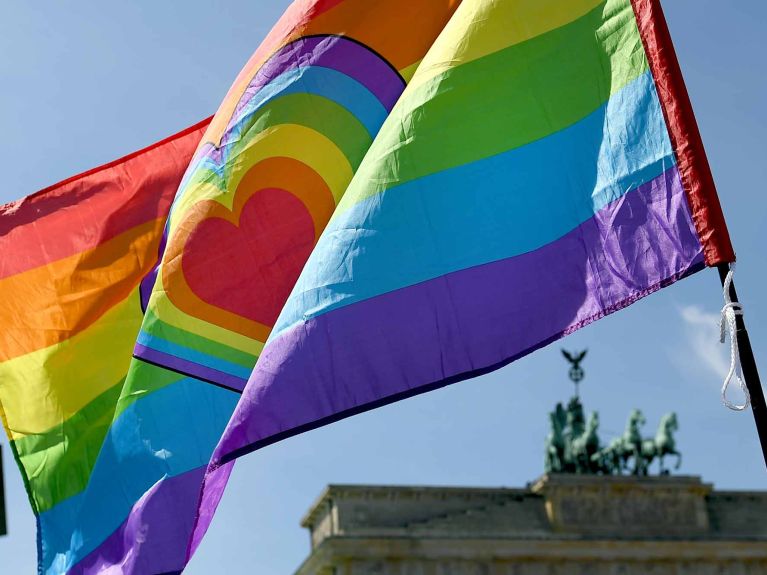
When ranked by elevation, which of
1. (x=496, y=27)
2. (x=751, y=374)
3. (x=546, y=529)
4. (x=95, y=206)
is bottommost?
(x=751, y=374)

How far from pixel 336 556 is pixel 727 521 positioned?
567 inches

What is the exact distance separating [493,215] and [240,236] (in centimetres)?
224

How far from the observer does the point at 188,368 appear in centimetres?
842

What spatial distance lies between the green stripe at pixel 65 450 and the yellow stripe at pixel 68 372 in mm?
57

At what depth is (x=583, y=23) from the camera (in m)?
6.43

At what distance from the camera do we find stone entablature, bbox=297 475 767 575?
49094 mm

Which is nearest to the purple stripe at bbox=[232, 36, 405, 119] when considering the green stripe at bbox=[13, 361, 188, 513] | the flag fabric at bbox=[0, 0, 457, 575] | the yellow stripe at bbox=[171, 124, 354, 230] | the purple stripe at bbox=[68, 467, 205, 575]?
the flag fabric at bbox=[0, 0, 457, 575]

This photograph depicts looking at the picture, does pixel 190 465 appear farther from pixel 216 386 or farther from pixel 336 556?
pixel 336 556

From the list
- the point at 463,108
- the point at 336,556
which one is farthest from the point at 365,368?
the point at 336,556

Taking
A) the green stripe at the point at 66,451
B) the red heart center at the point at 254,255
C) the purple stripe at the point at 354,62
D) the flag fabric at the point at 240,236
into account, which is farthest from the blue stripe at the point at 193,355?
the purple stripe at the point at 354,62

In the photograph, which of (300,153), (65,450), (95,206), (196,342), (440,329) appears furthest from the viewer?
(95,206)

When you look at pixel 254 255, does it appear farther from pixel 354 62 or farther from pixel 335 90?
pixel 354 62

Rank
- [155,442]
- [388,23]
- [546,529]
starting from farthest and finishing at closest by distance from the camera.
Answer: [546,529] < [155,442] < [388,23]

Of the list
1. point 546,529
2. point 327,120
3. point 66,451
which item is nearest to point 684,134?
point 327,120
